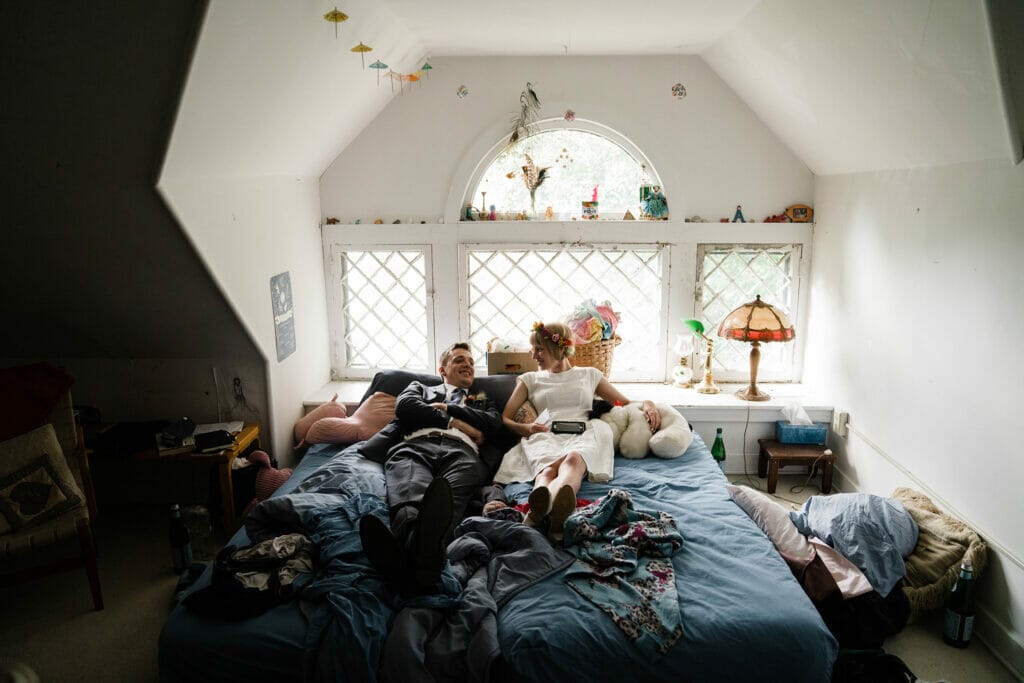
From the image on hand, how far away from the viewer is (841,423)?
13.4 ft

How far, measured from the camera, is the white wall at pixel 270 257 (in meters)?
3.18

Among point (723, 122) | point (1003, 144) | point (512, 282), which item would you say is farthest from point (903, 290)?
point (512, 282)

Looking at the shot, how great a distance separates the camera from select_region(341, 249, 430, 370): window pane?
4.76 metres

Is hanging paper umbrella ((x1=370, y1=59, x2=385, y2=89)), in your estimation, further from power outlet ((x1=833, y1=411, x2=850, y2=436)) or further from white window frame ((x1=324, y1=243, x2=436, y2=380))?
power outlet ((x1=833, y1=411, x2=850, y2=436))

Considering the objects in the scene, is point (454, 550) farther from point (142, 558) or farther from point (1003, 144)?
point (1003, 144)

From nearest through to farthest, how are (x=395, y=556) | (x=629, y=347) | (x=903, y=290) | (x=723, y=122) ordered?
(x=395, y=556), (x=903, y=290), (x=723, y=122), (x=629, y=347)

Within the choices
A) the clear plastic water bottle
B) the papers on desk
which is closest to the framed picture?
the papers on desk

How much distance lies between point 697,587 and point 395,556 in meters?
1.05

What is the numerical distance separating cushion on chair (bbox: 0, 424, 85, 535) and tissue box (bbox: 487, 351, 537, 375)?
228 centimetres

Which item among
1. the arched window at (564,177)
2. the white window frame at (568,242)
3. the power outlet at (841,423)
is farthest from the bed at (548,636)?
the arched window at (564,177)

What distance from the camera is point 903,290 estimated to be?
11.2ft

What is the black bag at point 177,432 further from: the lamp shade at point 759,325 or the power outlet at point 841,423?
the power outlet at point 841,423

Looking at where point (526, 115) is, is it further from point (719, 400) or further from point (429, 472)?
point (429, 472)

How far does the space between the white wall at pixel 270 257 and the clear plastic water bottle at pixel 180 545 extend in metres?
0.79
